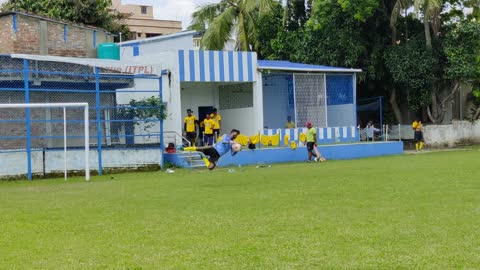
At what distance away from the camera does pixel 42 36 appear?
95.0 feet

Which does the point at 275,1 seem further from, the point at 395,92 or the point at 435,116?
the point at 435,116

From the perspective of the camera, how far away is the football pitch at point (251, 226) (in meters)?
7.53

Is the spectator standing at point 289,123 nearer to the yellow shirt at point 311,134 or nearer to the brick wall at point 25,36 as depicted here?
the yellow shirt at point 311,134

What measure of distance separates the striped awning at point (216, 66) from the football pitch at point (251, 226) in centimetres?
1293

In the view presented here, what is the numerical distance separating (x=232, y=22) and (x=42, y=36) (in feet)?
43.2

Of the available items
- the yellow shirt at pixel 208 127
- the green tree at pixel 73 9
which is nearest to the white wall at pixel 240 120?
the yellow shirt at pixel 208 127

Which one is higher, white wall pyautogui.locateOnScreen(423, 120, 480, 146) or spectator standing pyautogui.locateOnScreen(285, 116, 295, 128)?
spectator standing pyautogui.locateOnScreen(285, 116, 295, 128)

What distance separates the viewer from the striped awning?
2875 cm

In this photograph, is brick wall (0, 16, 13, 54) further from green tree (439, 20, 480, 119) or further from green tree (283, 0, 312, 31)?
green tree (439, 20, 480, 119)

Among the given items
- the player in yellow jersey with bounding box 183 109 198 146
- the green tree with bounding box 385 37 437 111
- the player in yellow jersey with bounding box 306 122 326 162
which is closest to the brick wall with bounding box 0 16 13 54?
the player in yellow jersey with bounding box 183 109 198 146

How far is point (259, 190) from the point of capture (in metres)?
15.0

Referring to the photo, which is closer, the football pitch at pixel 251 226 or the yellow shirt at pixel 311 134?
the football pitch at pixel 251 226

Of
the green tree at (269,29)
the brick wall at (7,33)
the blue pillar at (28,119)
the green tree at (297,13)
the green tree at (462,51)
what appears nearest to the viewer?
the blue pillar at (28,119)

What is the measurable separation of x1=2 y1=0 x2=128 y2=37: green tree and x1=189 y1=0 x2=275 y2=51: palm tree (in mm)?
6982
